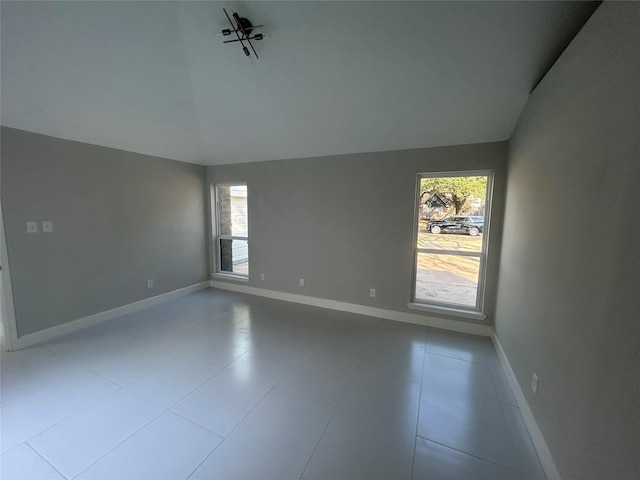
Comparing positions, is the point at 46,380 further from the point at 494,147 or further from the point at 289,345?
the point at 494,147

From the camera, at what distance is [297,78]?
95.0 inches

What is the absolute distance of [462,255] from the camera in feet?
10.1

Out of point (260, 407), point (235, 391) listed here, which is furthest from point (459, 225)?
point (235, 391)

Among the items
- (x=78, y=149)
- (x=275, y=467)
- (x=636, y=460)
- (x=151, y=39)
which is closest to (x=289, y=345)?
(x=275, y=467)

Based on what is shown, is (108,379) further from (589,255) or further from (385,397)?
(589,255)

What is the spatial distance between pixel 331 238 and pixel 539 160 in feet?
8.04

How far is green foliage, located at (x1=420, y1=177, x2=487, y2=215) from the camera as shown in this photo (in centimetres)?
296

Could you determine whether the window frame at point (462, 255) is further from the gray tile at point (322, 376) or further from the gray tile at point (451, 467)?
the gray tile at point (451, 467)

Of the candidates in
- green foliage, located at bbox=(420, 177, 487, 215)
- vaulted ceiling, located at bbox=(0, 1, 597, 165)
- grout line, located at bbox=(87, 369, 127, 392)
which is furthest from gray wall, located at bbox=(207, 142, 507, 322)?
grout line, located at bbox=(87, 369, 127, 392)

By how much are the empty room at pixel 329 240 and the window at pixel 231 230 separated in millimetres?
392

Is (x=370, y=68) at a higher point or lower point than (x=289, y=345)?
higher

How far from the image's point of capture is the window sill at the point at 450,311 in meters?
2.99

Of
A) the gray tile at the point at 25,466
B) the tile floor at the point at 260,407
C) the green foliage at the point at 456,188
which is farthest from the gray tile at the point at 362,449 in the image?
the green foliage at the point at 456,188

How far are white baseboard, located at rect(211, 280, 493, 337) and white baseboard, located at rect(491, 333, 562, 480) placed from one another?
0.63m
